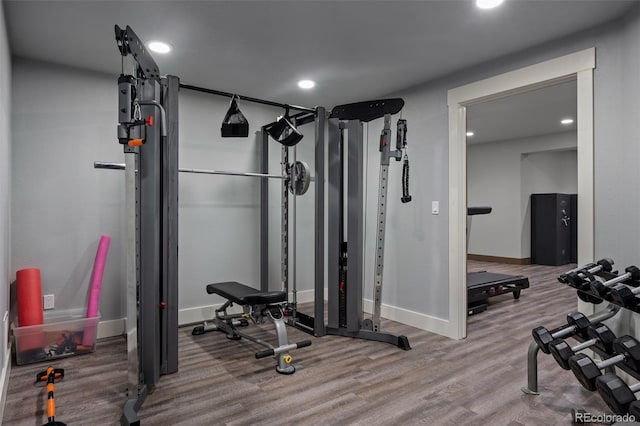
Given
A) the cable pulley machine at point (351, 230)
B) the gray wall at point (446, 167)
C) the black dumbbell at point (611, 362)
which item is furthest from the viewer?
the cable pulley machine at point (351, 230)

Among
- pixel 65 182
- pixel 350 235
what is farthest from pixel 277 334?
pixel 65 182

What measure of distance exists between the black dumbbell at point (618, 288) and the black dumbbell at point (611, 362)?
0.17 meters

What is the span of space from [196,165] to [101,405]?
85.9 inches

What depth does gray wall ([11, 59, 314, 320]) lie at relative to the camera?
2.98 m

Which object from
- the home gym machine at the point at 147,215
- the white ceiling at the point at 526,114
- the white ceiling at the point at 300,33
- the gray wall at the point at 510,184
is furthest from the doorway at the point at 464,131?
the gray wall at the point at 510,184

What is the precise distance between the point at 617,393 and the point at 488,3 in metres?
1.96

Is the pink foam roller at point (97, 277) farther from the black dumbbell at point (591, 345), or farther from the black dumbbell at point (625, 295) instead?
the black dumbbell at point (625, 295)

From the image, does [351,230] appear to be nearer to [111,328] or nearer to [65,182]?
[111,328]

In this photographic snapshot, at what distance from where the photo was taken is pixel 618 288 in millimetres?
1775

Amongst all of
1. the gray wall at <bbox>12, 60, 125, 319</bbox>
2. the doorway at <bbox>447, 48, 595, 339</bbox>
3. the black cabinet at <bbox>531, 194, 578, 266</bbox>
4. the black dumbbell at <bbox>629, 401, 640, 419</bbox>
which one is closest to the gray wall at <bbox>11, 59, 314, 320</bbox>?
the gray wall at <bbox>12, 60, 125, 319</bbox>

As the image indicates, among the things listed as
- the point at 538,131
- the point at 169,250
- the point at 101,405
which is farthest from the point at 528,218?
the point at 101,405

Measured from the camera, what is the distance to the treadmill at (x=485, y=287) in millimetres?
4105

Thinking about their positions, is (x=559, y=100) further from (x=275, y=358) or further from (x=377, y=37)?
(x=275, y=358)

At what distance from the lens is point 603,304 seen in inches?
97.2
